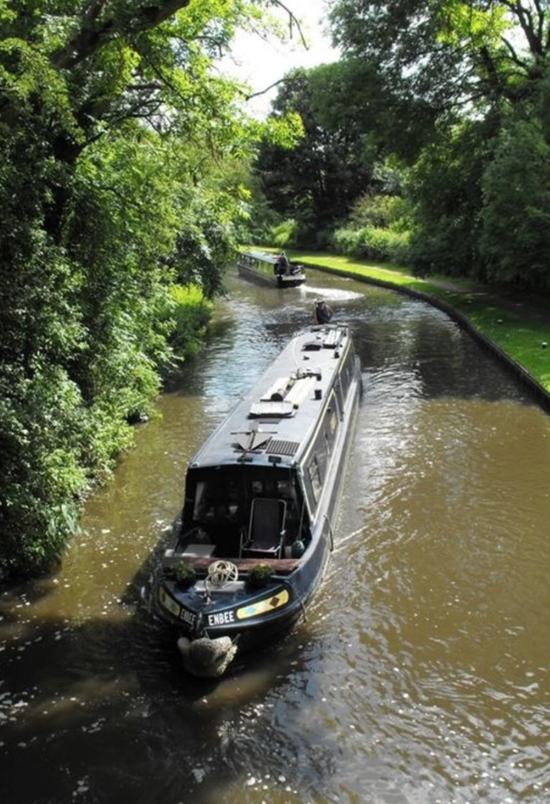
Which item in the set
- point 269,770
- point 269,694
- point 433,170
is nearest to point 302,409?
point 269,694

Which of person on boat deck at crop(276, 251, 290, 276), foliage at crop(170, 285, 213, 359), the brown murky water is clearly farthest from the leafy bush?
the brown murky water

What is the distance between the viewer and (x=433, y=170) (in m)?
29.6

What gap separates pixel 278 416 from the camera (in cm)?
1096

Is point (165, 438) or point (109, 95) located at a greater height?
point (109, 95)

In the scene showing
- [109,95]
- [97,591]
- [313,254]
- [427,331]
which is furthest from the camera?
[313,254]

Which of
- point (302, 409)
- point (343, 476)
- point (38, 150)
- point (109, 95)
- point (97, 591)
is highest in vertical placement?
point (109, 95)

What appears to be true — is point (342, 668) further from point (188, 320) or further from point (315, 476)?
point (188, 320)

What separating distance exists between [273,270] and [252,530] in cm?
3236

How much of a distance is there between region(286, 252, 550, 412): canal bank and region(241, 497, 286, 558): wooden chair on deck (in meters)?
8.86

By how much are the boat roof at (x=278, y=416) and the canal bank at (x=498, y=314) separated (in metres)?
5.66

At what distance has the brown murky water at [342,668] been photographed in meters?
6.41

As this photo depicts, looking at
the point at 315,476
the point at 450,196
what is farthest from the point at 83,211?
the point at 450,196

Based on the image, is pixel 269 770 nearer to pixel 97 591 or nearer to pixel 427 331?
pixel 97 591

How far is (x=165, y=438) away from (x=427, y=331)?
527 inches
